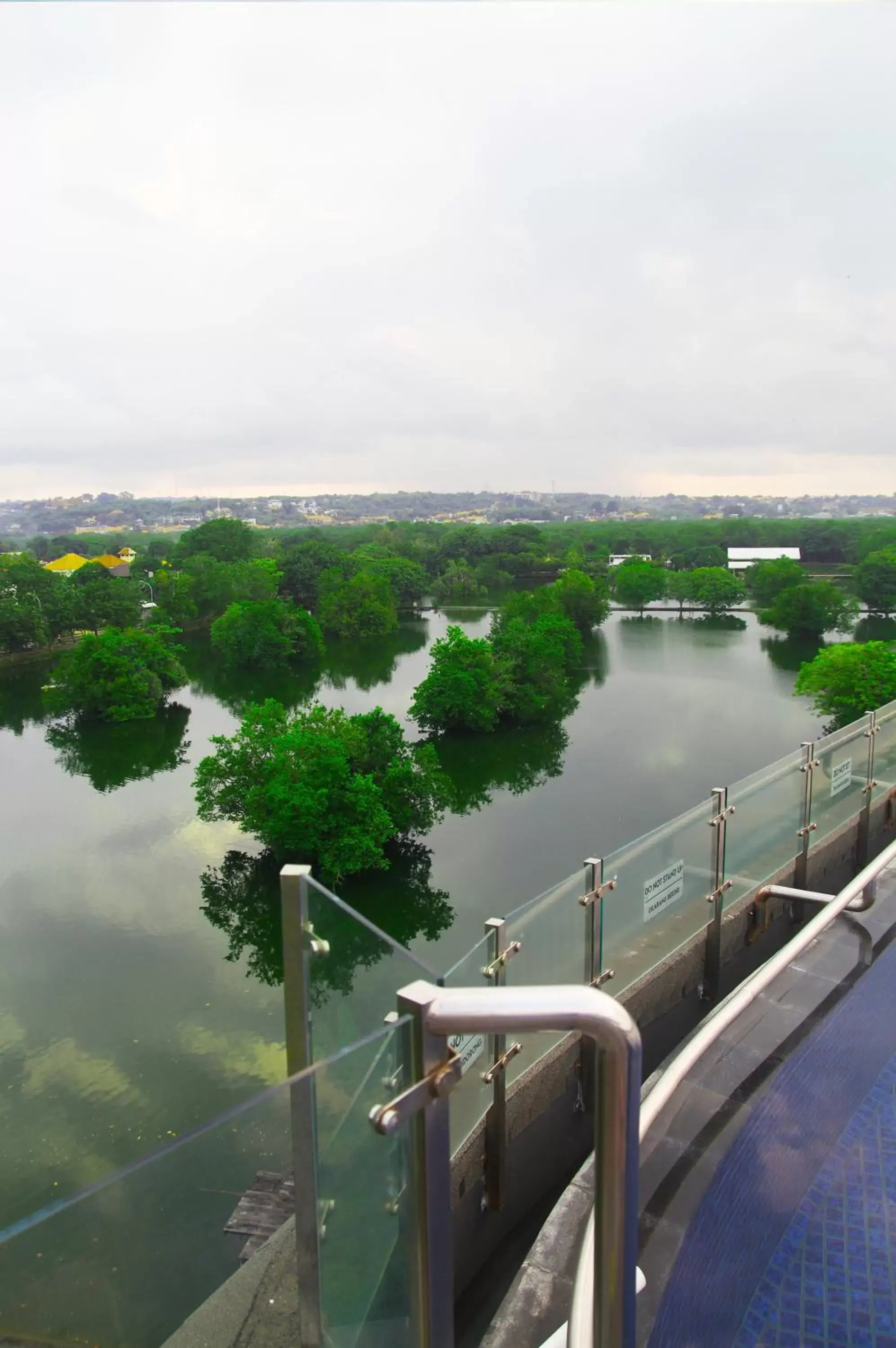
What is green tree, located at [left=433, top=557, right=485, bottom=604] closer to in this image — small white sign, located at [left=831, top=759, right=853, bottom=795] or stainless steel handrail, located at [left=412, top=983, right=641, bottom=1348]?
small white sign, located at [left=831, top=759, right=853, bottom=795]

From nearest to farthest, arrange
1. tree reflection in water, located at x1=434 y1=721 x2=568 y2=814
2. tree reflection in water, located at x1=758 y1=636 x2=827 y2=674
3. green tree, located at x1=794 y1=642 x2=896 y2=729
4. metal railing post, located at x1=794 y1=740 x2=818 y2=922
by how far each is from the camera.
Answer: metal railing post, located at x1=794 y1=740 x2=818 y2=922
tree reflection in water, located at x1=434 y1=721 x2=568 y2=814
green tree, located at x1=794 y1=642 x2=896 y2=729
tree reflection in water, located at x1=758 y1=636 x2=827 y2=674

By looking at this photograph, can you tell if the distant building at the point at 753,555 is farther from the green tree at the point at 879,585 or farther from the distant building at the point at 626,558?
the green tree at the point at 879,585

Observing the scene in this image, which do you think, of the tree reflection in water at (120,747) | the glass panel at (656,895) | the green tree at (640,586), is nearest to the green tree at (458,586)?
the green tree at (640,586)

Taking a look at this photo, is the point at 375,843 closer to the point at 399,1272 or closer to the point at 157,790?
the point at 157,790

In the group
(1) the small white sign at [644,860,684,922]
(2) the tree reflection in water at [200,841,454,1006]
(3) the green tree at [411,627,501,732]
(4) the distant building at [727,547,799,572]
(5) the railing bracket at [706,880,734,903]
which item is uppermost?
(4) the distant building at [727,547,799,572]

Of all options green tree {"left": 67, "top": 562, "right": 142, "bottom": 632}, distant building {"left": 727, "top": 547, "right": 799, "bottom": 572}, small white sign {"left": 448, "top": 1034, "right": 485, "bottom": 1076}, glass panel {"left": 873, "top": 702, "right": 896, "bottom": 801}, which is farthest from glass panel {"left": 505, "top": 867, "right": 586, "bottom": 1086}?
distant building {"left": 727, "top": 547, "right": 799, "bottom": 572}

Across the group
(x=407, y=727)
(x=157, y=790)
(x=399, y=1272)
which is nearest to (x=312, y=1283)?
(x=399, y=1272)

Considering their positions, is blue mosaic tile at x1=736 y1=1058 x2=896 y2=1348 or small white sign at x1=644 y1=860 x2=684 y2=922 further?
small white sign at x1=644 y1=860 x2=684 y2=922
